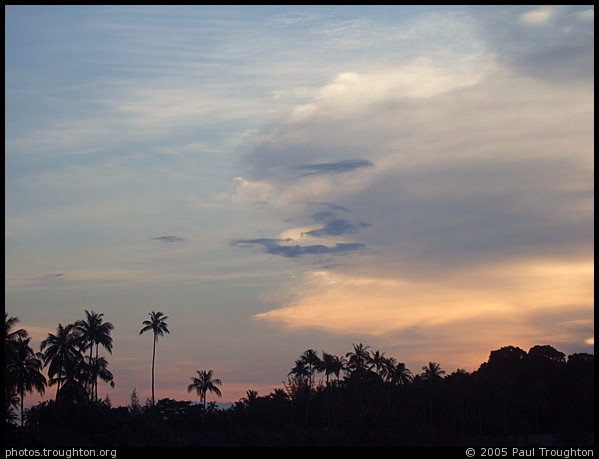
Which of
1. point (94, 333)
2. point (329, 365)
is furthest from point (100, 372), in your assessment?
point (329, 365)

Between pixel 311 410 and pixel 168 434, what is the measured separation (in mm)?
38149

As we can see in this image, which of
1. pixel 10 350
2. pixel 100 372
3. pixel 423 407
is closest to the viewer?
pixel 10 350

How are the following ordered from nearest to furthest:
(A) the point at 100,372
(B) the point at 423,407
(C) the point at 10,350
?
(C) the point at 10,350 → (A) the point at 100,372 → (B) the point at 423,407

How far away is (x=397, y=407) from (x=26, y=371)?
63.7 metres

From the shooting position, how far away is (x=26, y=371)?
64438 millimetres

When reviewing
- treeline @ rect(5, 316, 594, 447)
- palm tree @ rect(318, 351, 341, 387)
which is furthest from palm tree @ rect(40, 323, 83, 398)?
palm tree @ rect(318, 351, 341, 387)

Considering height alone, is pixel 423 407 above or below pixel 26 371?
below

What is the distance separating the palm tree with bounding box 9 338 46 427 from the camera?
62531 millimetres

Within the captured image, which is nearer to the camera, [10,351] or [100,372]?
[10,351]

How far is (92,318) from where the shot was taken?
88.3 metres

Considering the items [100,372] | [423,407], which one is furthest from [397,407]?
[100,372]

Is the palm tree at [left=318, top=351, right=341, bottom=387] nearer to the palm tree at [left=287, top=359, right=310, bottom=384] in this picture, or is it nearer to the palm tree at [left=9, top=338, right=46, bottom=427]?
the palm tree at [left=287, top=359, right=310, bottom=384]

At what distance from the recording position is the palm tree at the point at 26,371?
6253 centimetres

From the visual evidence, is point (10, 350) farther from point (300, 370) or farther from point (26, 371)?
point (300, 370)
